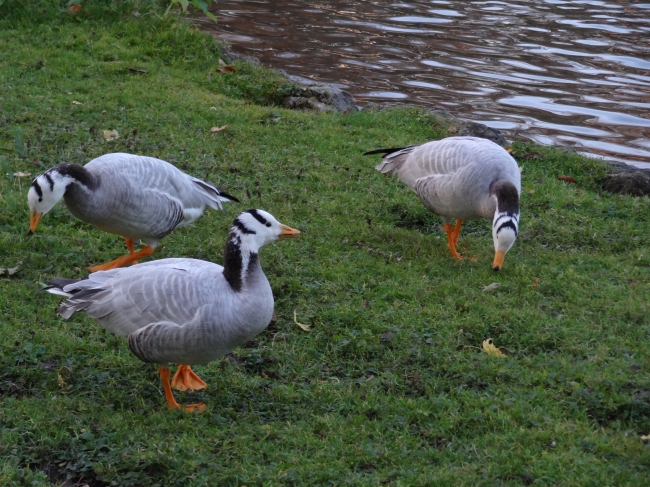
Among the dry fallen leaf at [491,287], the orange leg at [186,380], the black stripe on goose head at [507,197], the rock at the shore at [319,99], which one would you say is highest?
the black stripe on goose head at [507,197]

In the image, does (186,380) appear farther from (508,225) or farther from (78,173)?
(508,225)

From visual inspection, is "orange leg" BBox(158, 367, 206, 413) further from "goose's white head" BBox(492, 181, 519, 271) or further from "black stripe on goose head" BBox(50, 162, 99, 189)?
"goose's white head" BBox(492, 181, 519, 271)

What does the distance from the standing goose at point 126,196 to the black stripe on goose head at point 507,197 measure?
230 cm

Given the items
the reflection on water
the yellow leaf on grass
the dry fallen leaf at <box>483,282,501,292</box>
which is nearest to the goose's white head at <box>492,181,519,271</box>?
the dry fallen leaf at <box>483,282,501,292</box>

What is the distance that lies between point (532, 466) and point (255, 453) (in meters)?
1.50

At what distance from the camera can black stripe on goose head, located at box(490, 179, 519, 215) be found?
6.57 metres

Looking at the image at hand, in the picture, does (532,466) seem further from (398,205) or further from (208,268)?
(398,205)

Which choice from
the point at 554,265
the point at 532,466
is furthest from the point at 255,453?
the point at 554,265

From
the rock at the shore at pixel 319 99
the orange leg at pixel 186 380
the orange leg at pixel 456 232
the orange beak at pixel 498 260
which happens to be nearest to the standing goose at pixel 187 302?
the orange leg at pixel 186 380

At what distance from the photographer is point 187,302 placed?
15.2 ft

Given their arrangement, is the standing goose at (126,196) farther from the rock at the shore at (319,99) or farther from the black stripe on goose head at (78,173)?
the rock at the shore at (319,99)

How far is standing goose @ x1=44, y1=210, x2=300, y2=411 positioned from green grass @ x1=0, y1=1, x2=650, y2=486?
0.42 meters

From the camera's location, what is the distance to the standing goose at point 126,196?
5.70m

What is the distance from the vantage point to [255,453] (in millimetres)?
4406
